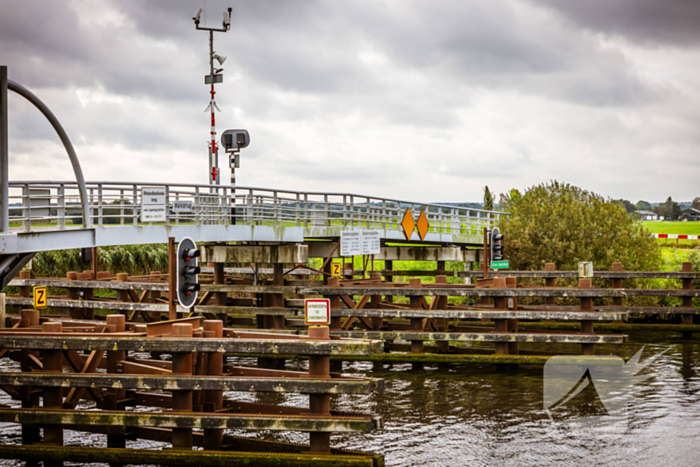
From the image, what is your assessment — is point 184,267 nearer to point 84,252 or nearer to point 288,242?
point 84,252

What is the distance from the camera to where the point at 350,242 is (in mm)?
20922

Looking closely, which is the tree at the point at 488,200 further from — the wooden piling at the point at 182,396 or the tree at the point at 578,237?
the wooden piling at the point at 182,396

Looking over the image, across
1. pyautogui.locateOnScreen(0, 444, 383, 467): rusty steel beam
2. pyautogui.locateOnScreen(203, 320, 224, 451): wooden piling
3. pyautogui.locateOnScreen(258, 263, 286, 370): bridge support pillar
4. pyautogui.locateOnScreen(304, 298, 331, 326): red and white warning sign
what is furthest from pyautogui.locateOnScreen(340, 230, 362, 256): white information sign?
pyautogui.locateOnScreen(0, 444, 383, 467): rusty steel beam

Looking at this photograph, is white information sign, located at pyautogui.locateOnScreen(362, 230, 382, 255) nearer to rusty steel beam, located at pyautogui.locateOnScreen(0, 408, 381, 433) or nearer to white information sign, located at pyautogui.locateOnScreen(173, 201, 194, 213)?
white information sign, located at pyautogui.locateOnScreen(173, 201, 194, 213)

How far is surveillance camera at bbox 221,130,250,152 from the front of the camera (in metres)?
23.6

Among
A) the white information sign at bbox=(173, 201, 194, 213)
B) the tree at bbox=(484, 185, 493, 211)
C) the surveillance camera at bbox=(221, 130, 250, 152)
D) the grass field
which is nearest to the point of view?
the white information sign at bbox=(173, 201, 194, 213)

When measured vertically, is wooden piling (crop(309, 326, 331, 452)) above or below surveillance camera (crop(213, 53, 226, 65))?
below

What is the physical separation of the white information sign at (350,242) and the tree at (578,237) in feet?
38.4

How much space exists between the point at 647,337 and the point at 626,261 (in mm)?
6307

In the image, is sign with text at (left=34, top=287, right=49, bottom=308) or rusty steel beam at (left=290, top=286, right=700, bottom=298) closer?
rusty steel beam at (left=290, top=286, right=700, bottom=298)

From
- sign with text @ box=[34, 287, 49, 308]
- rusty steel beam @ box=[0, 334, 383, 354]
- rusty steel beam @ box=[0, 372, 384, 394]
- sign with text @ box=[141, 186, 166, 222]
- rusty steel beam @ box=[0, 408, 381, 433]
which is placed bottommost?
rusty steel beam @ box=[0, 408, 381, 433]

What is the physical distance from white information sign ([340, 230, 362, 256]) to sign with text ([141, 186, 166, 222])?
577cm

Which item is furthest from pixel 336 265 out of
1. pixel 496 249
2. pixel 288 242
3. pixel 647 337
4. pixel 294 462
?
pixel 294 462

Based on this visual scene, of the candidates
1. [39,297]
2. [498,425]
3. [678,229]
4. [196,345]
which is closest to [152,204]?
[39,297]
